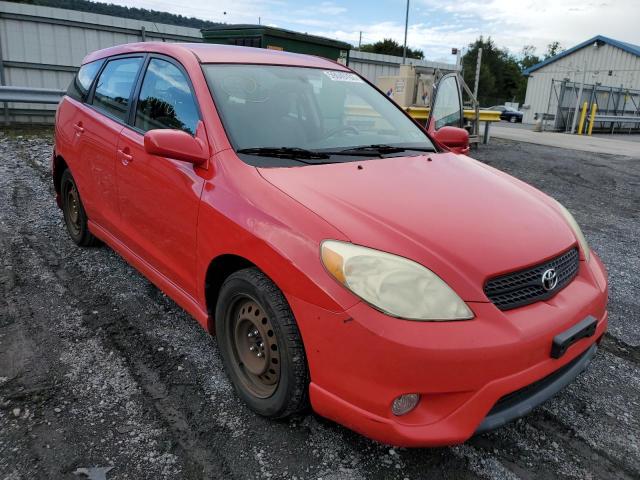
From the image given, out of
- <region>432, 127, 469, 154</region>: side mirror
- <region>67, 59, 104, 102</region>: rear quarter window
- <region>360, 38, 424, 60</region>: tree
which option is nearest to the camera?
<region>432, 127, 469, 154</region>: side mirror

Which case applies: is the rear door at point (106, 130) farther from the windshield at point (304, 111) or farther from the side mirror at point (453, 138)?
the side mirror at point (453, 138)

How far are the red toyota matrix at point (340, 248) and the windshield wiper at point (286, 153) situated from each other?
0.04 feet

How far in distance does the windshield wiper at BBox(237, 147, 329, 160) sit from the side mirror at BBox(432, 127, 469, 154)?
4.24ft

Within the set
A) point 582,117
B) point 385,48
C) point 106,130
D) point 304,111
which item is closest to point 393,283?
point 304,111

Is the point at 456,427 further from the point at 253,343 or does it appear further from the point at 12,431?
the point at 12,431

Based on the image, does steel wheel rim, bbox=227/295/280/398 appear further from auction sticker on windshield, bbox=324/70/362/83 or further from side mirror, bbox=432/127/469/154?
side mirror, bbox=432/127/469/154

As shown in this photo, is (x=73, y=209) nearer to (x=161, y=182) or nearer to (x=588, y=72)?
(x=161, y=182)

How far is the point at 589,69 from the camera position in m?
37.6

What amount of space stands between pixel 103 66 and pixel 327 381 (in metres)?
3.28

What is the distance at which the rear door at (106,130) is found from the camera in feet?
11.2

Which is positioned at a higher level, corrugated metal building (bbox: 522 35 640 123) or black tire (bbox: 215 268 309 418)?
corrugated metal building (bbox: 522 35 640 123)

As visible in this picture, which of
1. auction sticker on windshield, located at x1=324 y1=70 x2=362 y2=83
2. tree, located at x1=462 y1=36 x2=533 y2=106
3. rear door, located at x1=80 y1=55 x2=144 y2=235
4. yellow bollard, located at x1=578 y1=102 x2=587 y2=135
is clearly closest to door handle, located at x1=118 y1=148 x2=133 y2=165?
rear door, located at x1=80 y1=55 x2=144 y2=235

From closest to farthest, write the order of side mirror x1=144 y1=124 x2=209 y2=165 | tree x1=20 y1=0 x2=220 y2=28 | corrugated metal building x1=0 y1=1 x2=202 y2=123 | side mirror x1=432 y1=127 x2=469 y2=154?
side mirror x1=144 y1=124 x2=209 y2=165, side mirror x1=432 y1=127 x2=469 y2=154, corrugated metal building x1=0 y1=1 x2=202 y2=123, tree x1=20 y1=0 x2=220 y2=28

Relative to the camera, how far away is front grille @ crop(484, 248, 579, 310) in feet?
6.42
